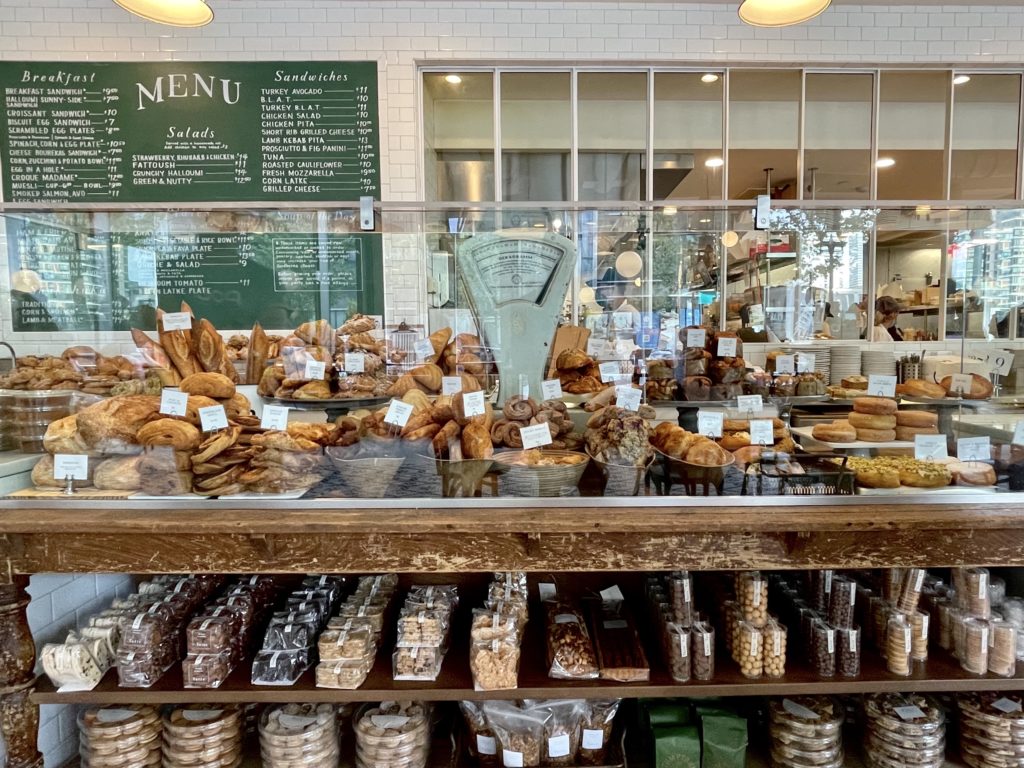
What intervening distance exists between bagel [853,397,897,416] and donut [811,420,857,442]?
7 cm

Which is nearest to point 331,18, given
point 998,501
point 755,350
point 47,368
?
point 47,368

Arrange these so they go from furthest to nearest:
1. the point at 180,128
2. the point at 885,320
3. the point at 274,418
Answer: the point at 180,128 < the point at 885,320 < the point at 274,418

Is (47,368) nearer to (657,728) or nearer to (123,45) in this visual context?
(657,728)

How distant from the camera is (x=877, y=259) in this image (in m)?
2.66

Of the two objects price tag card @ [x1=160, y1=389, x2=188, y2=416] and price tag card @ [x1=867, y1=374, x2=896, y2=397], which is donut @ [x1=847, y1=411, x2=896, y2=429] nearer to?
price tag card @ [x1=867, y1=374, x2=896, y2=397]

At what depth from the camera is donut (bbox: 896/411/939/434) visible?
1906 millimetres

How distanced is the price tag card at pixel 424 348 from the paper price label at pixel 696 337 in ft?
3.49

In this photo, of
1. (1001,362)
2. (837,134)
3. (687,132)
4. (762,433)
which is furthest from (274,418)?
(837,134)

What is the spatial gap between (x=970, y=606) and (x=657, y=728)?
106 cm

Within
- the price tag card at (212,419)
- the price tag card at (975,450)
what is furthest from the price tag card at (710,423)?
the price tag card at (212,419)

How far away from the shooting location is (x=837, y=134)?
166 inches

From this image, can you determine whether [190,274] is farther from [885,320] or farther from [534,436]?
[885,320]

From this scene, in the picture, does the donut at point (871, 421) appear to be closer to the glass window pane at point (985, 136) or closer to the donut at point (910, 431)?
the donut at point (910, 431)

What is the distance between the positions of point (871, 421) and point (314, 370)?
1.88 m
